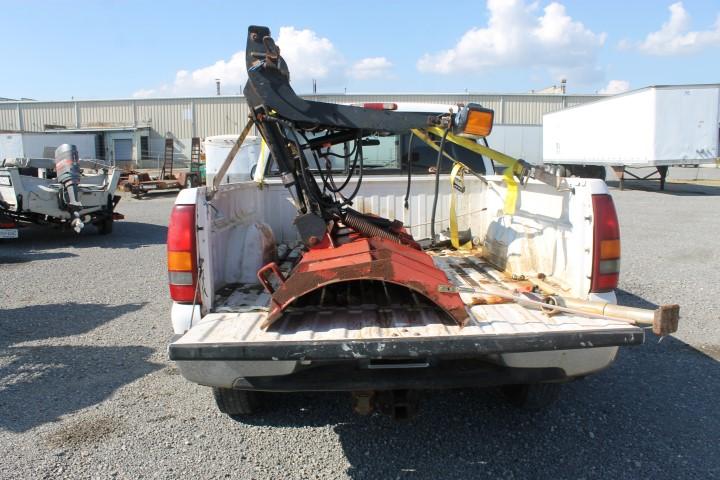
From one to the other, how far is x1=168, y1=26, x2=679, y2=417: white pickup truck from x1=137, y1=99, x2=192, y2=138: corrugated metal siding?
37297 mm

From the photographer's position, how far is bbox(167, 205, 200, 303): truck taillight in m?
2.94

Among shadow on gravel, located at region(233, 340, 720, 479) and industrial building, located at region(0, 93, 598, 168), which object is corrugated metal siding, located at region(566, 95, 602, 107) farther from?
shadow on gravel, located at region(233, 340, 720, 479)

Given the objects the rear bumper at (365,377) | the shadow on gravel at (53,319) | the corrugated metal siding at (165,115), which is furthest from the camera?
the corrugated metal siding at (165,115)

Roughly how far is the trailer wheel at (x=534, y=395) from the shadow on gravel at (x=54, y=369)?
269 centimetres

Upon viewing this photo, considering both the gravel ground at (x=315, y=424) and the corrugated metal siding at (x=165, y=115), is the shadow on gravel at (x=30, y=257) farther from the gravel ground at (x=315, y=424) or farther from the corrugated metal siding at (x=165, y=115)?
the corrugated metal siding at (x=165, y=115)

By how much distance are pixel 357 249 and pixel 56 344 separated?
3.37 m

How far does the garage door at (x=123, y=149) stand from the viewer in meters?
37.8

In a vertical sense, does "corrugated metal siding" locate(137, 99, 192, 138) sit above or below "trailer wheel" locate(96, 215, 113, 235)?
above

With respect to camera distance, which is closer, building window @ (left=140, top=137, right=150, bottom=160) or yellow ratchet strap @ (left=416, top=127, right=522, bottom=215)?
yellow ratchet strap @ (left=416, top=127, right=522, bottom=215)

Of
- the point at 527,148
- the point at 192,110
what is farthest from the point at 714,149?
the point at 192,110

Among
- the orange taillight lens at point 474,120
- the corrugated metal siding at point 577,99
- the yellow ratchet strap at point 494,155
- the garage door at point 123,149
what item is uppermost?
the corrugated metal siding at point 577,99

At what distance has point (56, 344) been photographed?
499 centimetres

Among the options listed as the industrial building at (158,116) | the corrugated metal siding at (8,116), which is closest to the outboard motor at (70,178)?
the industrial building at (158,116)

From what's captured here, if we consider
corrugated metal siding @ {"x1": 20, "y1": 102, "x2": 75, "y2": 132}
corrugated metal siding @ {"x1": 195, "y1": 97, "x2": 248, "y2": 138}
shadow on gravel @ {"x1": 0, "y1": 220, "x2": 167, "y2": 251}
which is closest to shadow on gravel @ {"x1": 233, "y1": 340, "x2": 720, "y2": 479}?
shadow on gravel @ {"x1": 0, "y1": 220, "x2": 167, "y2": 251}
